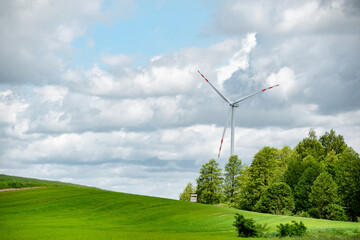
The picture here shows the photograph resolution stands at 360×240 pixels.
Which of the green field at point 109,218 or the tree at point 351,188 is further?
the tree at point 351,188

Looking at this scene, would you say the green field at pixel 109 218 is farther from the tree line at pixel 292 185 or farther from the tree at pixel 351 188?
the tree at pixel 351 188

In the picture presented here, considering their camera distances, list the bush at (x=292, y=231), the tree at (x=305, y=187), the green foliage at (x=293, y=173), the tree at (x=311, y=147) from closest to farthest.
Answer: the bush at (x=292, y=231)
the tree at (x=305, y=187)
the green foliage at (x=293, y=173)
the tree at (x=311, y=147)

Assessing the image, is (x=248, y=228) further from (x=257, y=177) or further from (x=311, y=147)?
(x=311, y=147)

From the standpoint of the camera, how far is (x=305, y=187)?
96.4m

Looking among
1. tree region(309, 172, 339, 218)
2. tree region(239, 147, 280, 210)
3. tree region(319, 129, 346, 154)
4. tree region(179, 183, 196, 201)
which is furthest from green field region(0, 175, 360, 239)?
tree region(319, 129, 346, 154)

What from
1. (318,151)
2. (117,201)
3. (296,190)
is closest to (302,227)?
(117,201)

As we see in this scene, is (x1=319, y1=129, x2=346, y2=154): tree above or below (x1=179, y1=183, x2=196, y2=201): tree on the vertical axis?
above

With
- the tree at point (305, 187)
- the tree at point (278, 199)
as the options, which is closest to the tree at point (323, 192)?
the tree at point (305, 187)

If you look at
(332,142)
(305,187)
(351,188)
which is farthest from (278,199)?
(332,142)

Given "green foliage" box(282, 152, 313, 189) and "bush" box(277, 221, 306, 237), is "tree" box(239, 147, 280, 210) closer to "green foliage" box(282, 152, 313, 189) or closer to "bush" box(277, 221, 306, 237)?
"green foliage" box(282, 152, 313, 189)

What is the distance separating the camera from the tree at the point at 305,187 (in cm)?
9475

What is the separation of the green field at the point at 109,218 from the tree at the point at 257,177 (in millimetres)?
26454

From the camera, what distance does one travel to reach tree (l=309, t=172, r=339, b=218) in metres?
87.7

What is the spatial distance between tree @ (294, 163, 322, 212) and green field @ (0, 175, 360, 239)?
31.5 metres
